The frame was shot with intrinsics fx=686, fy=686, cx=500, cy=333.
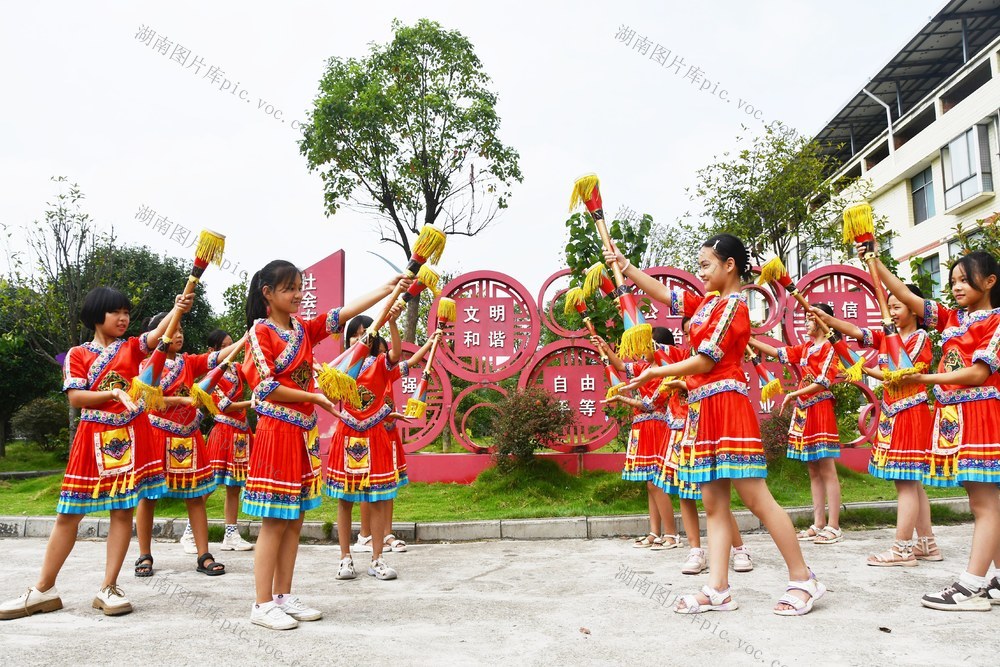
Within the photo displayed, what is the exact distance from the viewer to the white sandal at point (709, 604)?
11.3 ft

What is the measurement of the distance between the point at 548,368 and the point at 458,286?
5.12ft

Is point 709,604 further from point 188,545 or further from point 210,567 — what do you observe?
point 188,545

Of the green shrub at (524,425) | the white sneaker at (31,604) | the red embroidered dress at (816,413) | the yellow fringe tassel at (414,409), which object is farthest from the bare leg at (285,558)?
the green shrub at (524,425)

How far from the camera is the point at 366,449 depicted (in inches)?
188

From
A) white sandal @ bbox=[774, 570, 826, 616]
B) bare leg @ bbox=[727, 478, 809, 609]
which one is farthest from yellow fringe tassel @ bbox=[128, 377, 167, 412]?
white sandal @ bbox=[774, 570, 826, 616]

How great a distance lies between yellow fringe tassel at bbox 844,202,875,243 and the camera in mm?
4109

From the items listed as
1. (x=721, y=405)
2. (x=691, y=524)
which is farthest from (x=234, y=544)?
(x=721, y=405)

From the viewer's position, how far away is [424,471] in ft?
28.4

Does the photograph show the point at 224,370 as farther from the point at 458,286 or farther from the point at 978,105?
A: the point at 978,105

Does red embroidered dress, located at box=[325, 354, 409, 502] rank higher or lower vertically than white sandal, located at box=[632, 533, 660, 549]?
higher

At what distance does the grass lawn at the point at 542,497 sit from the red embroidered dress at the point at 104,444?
111 inches

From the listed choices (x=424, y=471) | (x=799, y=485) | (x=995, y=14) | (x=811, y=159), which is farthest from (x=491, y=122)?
(x=995, y=14)

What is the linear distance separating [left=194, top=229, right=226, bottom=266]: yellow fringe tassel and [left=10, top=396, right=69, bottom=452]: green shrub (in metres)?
14.9

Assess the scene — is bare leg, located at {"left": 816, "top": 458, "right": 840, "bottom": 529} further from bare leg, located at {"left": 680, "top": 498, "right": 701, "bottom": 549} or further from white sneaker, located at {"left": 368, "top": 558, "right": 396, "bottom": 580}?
white sneaker, located at {"left": 368, "top": 558, "right": 396, "bottom": 580}
